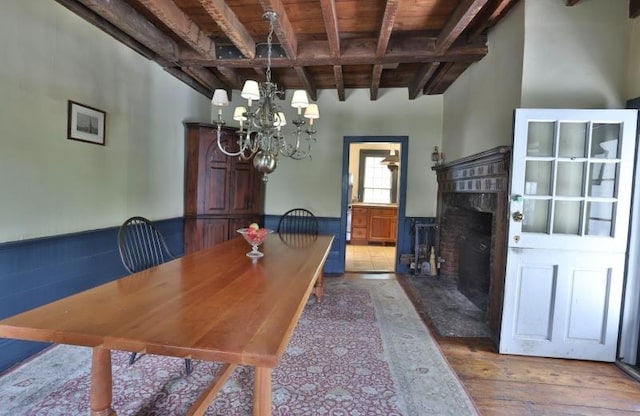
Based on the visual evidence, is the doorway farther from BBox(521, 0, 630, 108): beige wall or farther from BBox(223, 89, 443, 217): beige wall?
BBox(521, 0, 630, 108): beige wall

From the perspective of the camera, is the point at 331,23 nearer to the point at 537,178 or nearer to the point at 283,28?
the point at 283,28

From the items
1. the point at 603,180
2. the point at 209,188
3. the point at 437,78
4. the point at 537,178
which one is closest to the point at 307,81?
the point at 437,78

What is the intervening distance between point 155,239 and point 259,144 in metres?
1.14

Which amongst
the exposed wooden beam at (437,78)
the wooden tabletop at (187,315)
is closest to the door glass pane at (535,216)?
the wooden tabletop at (187,315)

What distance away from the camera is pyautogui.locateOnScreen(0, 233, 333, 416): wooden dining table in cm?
107

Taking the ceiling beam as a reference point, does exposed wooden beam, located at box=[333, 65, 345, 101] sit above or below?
above

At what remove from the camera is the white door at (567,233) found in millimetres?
2375

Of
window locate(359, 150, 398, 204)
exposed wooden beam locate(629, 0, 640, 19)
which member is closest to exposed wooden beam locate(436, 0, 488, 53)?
exposed wooden beam locate(629, 0, 640, 19)

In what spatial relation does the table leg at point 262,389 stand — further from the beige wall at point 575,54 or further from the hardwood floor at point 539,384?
the beige wall at point 575,54

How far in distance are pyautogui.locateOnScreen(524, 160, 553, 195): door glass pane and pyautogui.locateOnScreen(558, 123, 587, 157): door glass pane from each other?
15 cm

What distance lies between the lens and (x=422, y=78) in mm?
4004

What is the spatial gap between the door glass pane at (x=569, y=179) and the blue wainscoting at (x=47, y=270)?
154 inches

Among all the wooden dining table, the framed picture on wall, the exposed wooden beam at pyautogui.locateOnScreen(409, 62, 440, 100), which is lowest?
the wooden dining table

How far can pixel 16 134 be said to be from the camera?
2156 mm
